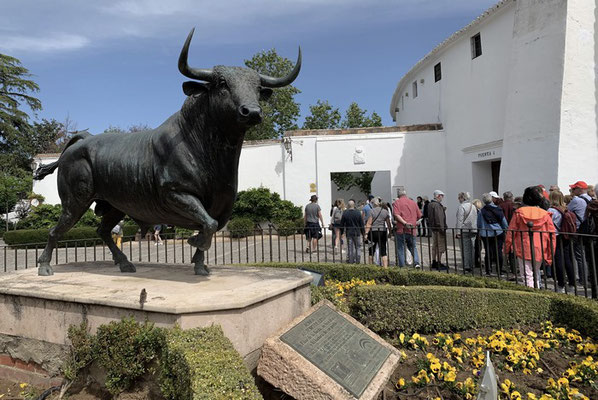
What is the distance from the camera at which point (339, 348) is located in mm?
2666

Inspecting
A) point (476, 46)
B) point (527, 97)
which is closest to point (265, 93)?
point (527, 97)

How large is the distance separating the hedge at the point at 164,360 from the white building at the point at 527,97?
11359mm

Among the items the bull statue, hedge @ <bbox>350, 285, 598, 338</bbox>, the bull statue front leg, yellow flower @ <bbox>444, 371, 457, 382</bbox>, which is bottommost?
yellow flower @ <bbox>444, 371, 457, 382</bbox>

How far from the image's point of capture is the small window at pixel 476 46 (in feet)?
50.0

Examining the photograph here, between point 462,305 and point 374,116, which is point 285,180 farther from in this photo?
point 374,116

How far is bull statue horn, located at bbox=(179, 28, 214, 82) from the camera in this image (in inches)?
99.4

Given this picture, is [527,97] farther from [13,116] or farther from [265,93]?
[13,116]

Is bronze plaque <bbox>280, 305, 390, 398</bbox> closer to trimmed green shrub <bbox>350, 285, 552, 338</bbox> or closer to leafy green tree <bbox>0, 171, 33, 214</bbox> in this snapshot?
trimmed green shrub <bbox>350, 285, 552, 338</bbox>

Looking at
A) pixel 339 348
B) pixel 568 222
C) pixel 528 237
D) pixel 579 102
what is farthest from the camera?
pixel 579 102

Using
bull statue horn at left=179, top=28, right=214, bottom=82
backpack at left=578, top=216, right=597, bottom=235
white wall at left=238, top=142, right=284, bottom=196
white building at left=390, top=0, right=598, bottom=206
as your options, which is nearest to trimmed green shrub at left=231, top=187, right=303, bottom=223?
white wall at left=238, top=142, right=284, bottom=196

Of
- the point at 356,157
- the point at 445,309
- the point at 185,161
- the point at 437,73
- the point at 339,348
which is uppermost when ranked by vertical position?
the point at 437,73

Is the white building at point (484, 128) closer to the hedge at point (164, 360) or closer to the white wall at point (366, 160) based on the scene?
the white wall at point (366, 160)

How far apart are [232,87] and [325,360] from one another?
2.01m

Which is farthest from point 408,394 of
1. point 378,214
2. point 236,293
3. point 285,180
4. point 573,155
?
point 285,180
